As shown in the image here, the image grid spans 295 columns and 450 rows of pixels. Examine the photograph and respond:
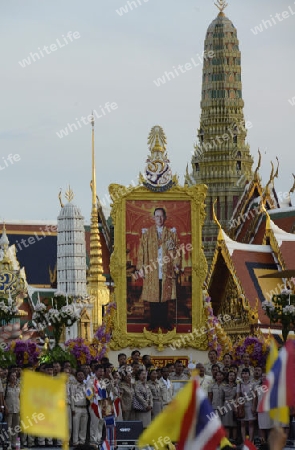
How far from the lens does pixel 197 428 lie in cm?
1211

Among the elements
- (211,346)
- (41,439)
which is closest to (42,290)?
(211,346)

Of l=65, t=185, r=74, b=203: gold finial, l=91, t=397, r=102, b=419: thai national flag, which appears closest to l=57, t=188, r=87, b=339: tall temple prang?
l=65, t=185, r=74, b=203: gold finial

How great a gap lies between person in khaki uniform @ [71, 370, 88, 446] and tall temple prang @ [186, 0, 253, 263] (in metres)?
34.0

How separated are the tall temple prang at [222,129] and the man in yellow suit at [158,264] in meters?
16.0

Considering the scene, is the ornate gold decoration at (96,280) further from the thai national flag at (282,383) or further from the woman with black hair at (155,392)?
the thai national flag at (282,383)

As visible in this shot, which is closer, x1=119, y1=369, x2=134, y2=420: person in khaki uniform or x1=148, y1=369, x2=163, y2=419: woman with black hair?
x1=119, y1=369, x2=134, y2=420: person in khaki uniform

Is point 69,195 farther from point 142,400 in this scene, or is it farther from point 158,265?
point 142,400

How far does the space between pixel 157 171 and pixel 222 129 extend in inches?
702

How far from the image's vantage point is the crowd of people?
83.6 feet

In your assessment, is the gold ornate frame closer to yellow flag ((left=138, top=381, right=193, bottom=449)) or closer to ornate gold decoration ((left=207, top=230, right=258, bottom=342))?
ornate gold decoration ((left=207, top=230, right=258, bottom=342))

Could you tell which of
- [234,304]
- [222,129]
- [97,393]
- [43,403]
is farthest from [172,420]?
[222,129]

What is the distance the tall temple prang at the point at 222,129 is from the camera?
60062mm

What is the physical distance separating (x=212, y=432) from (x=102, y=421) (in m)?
14.0

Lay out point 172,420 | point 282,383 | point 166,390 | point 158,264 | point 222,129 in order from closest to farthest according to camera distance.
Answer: point 172,420 < point 282,383 < point 166,390 < point 158,264 < point 222,129
